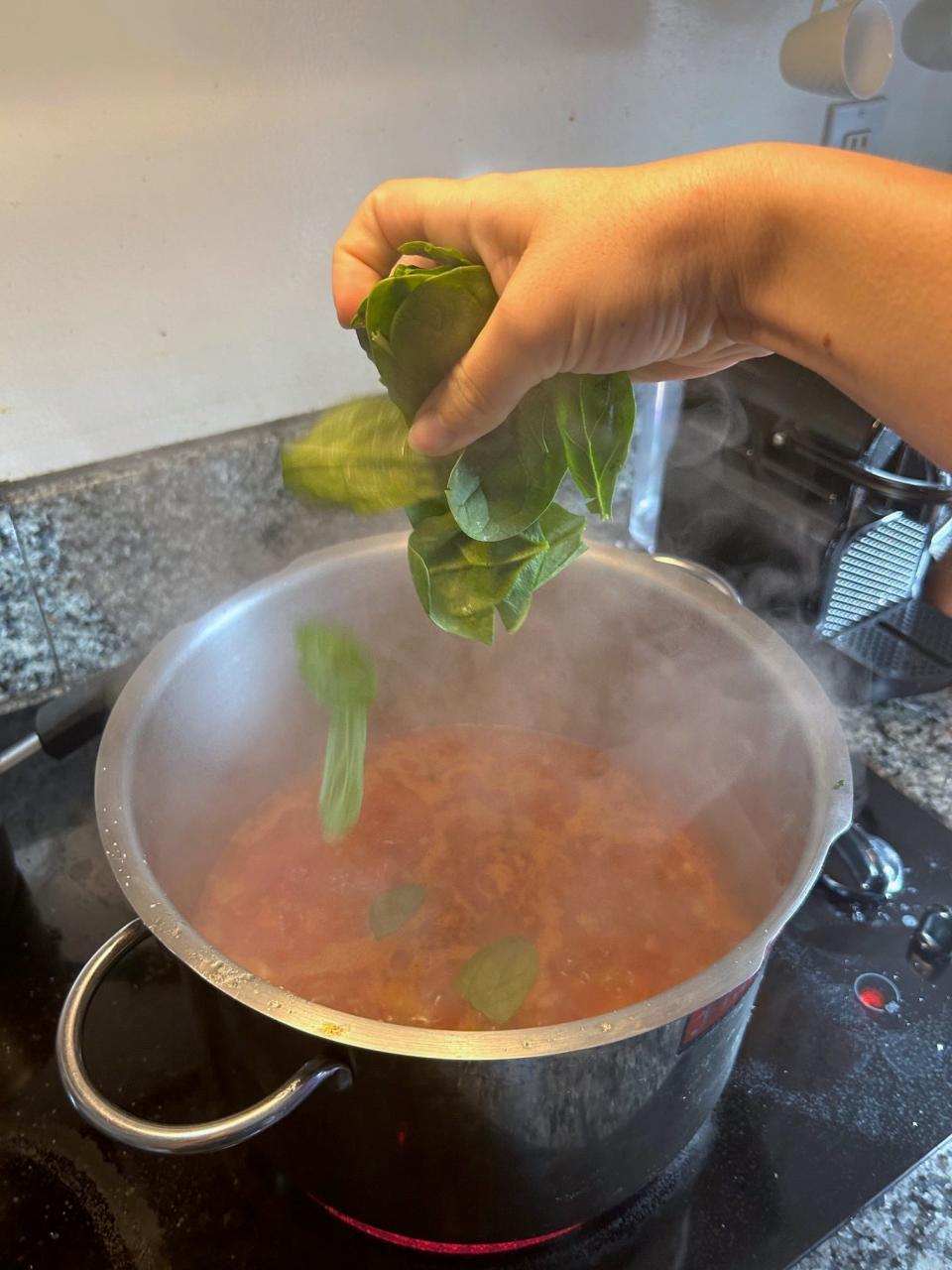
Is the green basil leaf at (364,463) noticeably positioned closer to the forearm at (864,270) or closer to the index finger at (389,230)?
the index finger at (389,230)

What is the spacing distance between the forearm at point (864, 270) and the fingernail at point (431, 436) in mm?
181

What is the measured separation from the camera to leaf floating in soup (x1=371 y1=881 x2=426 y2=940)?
91 centimetres

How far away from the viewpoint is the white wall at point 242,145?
2.62 feet

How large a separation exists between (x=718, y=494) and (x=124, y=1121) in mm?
879

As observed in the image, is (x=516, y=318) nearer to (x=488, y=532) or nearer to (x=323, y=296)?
(x=488, y=532)

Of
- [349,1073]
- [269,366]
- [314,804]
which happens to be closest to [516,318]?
[349,1073]

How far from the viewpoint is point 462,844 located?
100 cm

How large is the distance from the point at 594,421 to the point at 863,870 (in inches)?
21.0

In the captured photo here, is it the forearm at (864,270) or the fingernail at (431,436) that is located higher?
the forearm at (864,270)

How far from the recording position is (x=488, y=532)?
24.4 inches

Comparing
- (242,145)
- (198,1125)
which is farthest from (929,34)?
(198,1125)

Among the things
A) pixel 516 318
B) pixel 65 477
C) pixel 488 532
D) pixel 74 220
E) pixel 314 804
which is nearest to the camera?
pixel 516 318

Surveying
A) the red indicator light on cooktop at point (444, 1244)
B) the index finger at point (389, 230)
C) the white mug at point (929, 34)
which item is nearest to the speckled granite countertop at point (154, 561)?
the index finger at point (389, 230)

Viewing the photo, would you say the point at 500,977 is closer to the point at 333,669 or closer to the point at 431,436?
the point at 333,669
